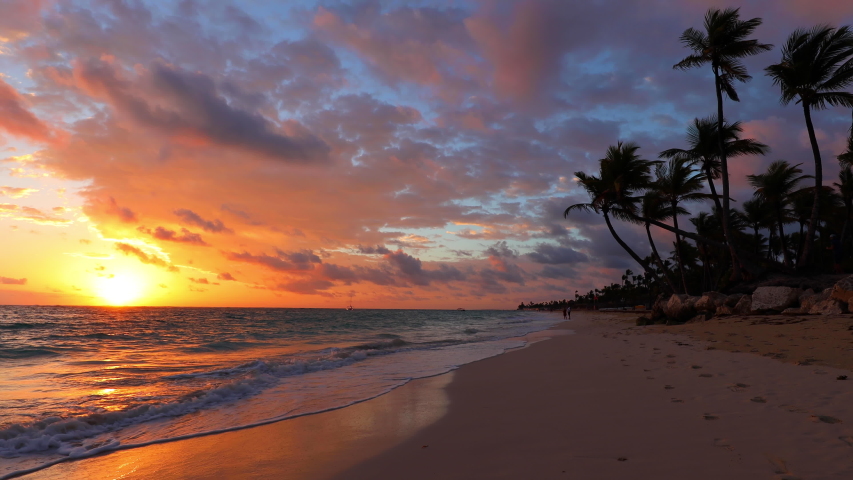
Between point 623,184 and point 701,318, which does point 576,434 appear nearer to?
point 701,318

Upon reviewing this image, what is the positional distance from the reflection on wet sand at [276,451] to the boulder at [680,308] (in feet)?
63.1

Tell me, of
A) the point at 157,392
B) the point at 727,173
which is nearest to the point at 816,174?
the point at 727,173

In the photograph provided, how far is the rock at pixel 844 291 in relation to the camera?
47.1ft

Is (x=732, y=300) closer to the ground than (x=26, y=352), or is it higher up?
higher up

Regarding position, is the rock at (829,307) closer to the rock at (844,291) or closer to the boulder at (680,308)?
the rock at (844,291)

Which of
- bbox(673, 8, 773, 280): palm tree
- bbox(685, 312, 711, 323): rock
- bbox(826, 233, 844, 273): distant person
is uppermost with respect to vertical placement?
bbox(673, 8, 773, 280): palm tree

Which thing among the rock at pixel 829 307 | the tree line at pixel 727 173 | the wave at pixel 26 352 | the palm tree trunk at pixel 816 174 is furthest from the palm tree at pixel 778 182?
the wave at pixel 26 352

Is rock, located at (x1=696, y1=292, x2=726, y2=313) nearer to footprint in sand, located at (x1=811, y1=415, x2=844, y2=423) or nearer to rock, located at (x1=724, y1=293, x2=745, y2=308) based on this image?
rock, located at (x1=724, y1=293, x2=745, y2=308)

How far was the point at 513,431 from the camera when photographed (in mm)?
4902

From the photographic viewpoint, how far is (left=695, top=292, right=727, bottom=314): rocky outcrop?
1962 centimetres

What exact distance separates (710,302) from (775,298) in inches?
105

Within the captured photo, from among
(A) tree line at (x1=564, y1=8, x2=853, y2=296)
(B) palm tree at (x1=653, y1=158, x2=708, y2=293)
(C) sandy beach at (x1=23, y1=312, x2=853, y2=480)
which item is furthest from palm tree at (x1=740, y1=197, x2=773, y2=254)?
(C) sandy beach at (x1=23, y1=312, x2=853, y2=480)

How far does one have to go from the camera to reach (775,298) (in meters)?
17.5

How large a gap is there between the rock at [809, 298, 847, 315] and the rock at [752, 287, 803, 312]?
6.48 feet
